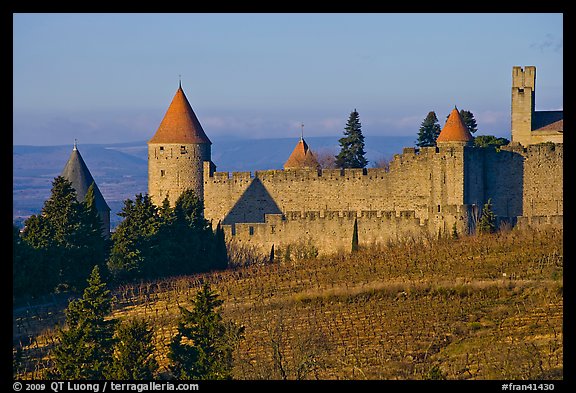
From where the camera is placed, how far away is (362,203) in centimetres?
4806

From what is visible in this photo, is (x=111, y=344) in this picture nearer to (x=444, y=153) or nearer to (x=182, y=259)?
(x=182, y=259)

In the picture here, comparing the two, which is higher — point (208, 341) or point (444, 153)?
point (444, 153)

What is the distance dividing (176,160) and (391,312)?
1794 cm

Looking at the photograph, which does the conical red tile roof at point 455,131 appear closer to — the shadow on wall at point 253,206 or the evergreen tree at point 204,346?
the shadow on wall at point 253,206

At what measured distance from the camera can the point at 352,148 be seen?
57844 mm

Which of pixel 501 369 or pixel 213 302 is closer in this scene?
pixel 501 369

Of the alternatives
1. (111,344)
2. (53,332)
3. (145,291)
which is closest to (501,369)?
(111,344)

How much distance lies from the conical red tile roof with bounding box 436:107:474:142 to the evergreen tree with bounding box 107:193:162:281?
10.5 metres

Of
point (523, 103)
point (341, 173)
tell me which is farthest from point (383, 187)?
point (523, 103)

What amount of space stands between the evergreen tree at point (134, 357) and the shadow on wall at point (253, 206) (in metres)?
20.5

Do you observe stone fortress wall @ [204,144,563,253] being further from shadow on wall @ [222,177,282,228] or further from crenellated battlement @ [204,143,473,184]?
shadow on wall @ [222,177,282,228]

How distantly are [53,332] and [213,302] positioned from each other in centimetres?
627

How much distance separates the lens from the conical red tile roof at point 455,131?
48.8 metres
